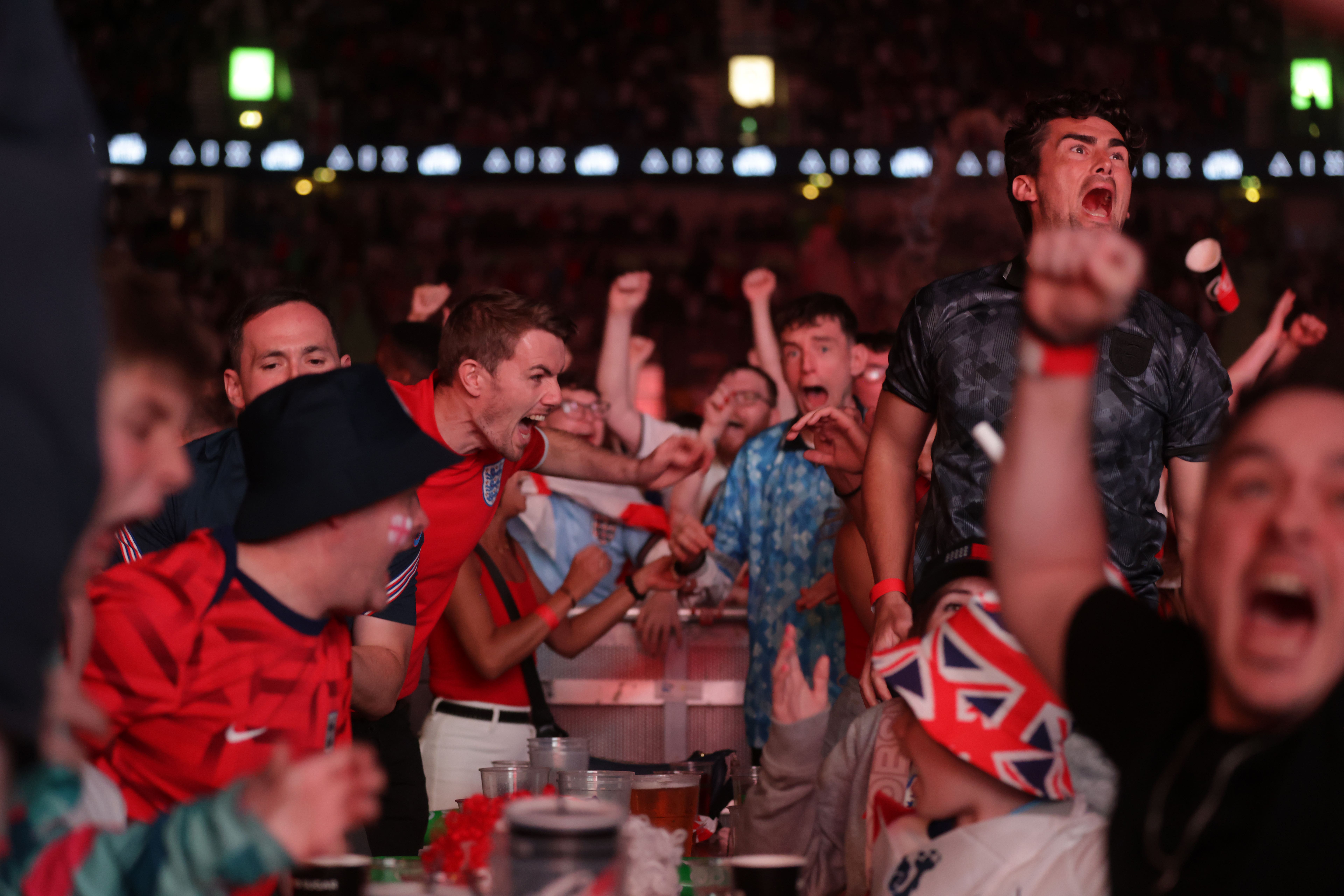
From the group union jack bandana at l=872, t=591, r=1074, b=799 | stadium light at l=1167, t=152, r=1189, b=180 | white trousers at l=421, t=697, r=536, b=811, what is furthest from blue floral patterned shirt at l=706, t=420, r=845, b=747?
stadium light at l=1167, t=152, r=1189, b=180

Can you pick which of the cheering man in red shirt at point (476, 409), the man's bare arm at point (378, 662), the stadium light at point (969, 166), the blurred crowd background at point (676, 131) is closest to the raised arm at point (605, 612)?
the cheering man in red shirt at point (476, 409)

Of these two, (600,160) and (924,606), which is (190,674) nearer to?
(924,606)

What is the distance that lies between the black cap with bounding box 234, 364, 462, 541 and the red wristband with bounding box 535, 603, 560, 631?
1781 mm

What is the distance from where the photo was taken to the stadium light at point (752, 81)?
15.1m

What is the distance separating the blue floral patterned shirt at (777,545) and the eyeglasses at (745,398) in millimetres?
1344

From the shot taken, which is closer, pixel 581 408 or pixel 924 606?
pixel 924 606

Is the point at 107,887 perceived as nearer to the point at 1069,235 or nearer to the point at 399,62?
the point at 1069,235

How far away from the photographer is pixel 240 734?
1456 mm

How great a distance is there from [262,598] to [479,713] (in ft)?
6.46

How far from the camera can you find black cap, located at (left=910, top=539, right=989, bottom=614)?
1849 millimetres

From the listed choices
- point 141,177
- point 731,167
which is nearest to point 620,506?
point 731,167

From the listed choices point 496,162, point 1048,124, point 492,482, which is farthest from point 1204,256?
point 496,162

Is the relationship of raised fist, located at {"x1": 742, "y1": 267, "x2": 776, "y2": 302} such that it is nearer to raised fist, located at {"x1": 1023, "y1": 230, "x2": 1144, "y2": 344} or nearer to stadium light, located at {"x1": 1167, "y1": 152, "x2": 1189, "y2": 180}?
raised fist, located at {"x1": 1023, "y1": 230, "x2": 1144, "y2": 344}

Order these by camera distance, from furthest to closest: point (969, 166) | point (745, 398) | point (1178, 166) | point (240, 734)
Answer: point (1178, 166), point (969, 166), point (745, 398), point (240, 734)
